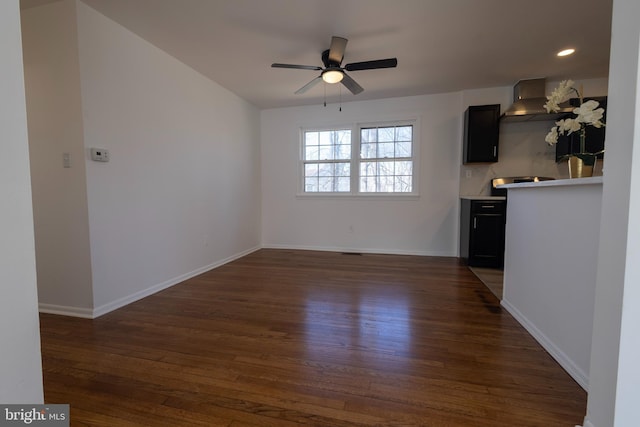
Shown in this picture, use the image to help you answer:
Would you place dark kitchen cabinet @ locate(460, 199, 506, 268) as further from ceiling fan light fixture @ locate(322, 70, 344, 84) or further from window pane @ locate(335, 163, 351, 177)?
ceiling fan light fixture @ locate(322, 70, 344, 84)

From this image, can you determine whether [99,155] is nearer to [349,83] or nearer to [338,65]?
[338,65]

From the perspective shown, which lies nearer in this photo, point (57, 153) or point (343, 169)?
point (57, 153)

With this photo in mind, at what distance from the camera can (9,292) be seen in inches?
32.2

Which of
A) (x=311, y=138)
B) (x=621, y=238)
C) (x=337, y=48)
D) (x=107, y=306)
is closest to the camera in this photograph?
(x=621, y=238)

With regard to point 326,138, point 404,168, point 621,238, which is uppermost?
point 326,138

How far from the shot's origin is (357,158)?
4.81m

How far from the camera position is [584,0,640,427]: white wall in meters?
0.91

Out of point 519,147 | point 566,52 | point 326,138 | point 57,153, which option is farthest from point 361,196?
point 57,153

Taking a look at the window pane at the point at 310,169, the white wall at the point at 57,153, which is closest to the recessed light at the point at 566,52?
the window pane at the point at 310,169

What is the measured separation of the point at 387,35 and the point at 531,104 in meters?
2.40

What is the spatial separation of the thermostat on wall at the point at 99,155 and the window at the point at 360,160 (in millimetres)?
3194

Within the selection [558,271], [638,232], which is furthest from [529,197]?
[638,232]

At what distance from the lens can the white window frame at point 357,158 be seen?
14.8 feet

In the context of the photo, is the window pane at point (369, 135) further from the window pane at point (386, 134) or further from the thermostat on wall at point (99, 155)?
the thermostat on wall at point (99, 155)
